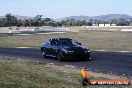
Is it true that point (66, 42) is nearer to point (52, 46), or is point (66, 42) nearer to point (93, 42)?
point (52, 46)

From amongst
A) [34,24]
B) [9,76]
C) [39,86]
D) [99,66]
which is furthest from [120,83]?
[34,24]

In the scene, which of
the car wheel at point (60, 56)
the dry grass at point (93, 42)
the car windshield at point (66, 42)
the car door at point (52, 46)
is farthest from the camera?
the dry grass at point (93, 42)

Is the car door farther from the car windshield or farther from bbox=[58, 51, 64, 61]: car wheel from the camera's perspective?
bbox=[58, 51, 64, 61]: car wheel

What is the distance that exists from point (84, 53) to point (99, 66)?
10.3 feet

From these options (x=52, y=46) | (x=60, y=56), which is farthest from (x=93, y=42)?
(x=60, y=56)

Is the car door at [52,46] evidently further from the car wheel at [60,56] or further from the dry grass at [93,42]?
the dry grass at [93,42]

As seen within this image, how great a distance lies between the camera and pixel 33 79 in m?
12.1

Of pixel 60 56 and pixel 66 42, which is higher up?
pixel 66 42

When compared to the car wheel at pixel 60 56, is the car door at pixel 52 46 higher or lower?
higher

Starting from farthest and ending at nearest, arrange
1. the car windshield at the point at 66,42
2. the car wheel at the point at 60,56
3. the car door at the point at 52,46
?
1. the car door at the point at 52,46
2. the car windshield at the point at 66,42
3. the car wheel at the point at 60,56

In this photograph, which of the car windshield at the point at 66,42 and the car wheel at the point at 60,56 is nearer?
the car wheel at the point at 60,56

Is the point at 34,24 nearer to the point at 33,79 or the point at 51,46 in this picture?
the point at 51,46

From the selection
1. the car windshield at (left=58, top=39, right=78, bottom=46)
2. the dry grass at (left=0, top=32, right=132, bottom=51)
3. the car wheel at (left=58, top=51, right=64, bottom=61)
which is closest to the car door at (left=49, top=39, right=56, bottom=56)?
the car windshield at (left=58, top=39, right=78, bottom=46)

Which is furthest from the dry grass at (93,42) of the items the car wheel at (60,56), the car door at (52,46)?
the car wheel at (60,56)
